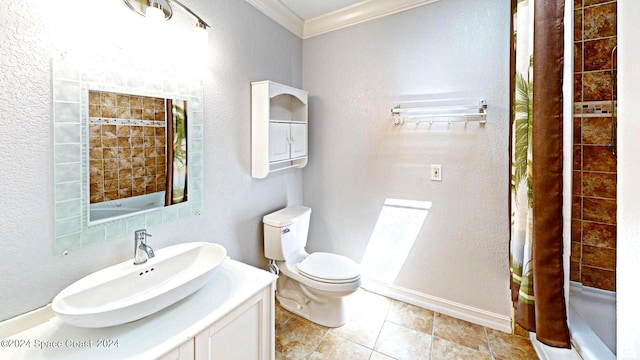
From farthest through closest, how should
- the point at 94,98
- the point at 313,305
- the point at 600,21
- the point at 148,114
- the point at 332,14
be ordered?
the point at 332,14 → the point at 313,305 → the point at 600,21 → the point at 148,114 → the point at 94,98

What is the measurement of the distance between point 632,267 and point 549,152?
0.57m

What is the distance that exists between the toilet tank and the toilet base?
27 centimetres

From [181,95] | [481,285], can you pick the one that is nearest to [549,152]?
[481,285]

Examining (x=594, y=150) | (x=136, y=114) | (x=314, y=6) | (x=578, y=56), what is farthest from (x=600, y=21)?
(x=136, y=114)

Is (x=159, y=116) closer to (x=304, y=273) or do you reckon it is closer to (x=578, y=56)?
(x=304, y=273)

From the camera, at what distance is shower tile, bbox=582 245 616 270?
172 cm

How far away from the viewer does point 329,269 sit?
1945 millimetres

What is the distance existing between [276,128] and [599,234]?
222 cm

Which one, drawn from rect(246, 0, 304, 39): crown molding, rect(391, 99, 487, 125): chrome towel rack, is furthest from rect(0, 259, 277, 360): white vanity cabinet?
rect(246, 0, 304, 39): crown molding

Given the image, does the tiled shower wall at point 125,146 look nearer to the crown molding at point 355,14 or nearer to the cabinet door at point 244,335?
the cabinet door at point 244,335

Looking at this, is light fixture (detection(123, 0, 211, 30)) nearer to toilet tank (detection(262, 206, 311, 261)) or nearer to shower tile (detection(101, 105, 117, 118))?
shower tile (detection(101, 105, 117, 118))

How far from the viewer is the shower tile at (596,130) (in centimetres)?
168

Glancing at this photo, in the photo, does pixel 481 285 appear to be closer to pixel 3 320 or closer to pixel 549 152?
pixel 549 152

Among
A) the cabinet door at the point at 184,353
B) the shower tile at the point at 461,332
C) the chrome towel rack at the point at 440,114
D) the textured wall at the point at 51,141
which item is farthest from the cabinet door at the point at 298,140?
the shower tile at the point at 461,332
